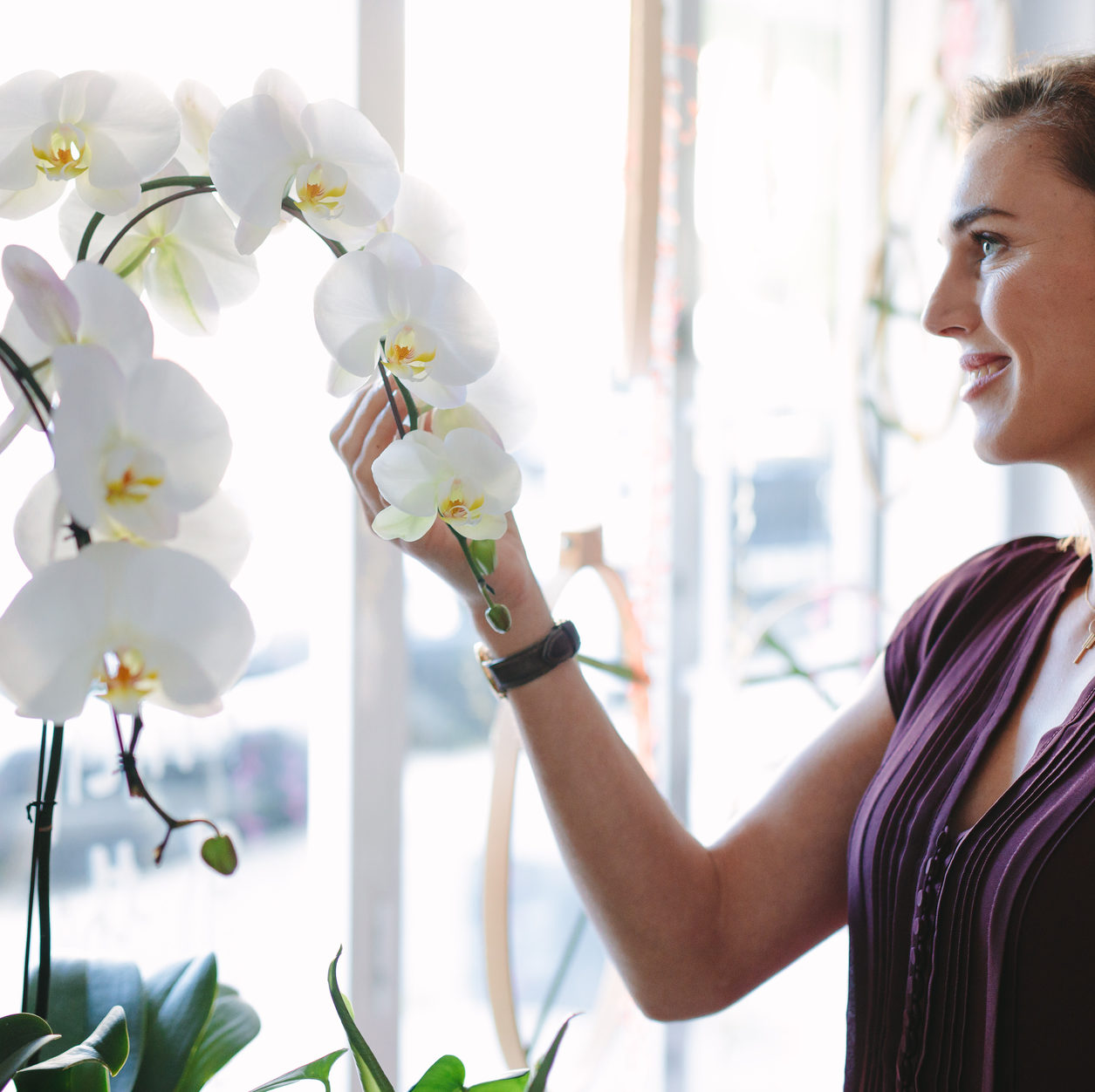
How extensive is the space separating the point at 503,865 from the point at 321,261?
2.28 ft

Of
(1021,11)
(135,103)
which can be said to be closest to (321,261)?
(135,103)

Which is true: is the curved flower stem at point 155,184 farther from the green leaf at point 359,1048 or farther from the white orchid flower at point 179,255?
the green leaf at point 359,1048

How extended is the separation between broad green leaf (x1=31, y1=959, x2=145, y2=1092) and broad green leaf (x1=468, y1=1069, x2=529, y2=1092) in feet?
0.62

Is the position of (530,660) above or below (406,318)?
below

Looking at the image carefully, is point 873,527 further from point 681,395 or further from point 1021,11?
point 1021,11

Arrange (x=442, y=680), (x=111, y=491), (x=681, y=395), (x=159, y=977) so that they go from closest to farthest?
1. (x=111, y=491)
2. (x=159, y=977)
3. (x=442, y=680)
4. (x=681, y=395)

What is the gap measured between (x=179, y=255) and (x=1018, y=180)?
2.60 feet

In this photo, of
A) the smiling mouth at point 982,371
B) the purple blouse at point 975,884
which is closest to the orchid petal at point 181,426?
the purple blouse at point 975,884

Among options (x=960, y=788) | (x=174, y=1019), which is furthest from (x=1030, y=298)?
(x=174, y=1019)

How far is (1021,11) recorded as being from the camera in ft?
6.92

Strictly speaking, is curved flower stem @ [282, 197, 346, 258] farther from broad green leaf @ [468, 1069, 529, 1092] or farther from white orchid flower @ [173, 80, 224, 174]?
broad green leaf @ [468, 1069, 529, 1092]

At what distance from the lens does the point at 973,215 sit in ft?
3.29

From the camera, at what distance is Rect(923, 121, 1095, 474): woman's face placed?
0.97 m

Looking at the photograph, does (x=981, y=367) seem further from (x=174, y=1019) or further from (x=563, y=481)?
(x=174, y=1019)
